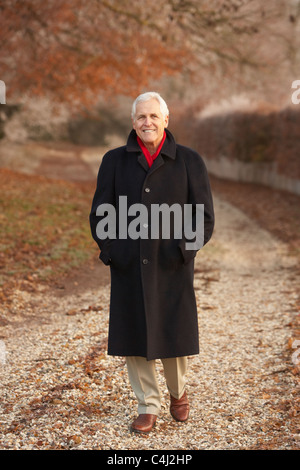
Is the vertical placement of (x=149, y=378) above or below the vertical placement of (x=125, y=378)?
above

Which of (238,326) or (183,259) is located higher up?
(183,259)

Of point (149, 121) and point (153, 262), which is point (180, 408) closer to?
point (153, 262)

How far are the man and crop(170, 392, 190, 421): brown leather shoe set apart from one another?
0.84 ft

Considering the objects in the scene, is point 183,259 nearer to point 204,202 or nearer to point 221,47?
point 204,202

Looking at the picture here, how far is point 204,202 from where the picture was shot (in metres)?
3.61

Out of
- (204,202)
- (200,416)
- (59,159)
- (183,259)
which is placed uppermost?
(59,159)

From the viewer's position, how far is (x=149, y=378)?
3.68 metres

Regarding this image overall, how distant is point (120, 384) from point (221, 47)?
10473mm

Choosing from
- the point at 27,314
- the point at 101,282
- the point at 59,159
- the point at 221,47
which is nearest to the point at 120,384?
the point at 27,314

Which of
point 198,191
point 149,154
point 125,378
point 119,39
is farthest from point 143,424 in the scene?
point 119,39

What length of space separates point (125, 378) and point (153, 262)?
1.43 meters

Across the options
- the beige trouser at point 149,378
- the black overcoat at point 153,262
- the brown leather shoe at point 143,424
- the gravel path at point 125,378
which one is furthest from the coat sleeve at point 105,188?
the gravel path at point 125,378

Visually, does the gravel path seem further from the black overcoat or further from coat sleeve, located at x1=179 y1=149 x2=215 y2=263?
coat sleeve, located at x1=179 y1=149 x2=215 y2=263

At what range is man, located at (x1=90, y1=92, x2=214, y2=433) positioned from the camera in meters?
3.54
